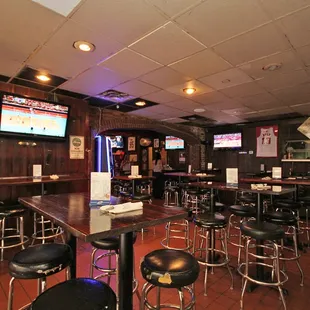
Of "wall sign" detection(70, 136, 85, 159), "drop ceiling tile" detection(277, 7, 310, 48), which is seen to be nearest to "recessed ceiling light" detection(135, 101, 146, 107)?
"wall sign" detection(70, 136, 85, 159)

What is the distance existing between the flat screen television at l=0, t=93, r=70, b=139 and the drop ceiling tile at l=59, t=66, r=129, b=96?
50 cm

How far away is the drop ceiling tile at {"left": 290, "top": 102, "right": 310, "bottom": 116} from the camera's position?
5.14 metres

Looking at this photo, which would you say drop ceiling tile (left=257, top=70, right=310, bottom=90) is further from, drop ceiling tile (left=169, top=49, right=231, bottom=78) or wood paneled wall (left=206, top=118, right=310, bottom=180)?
wood paneled wall (left=206, top=118, right=310, bottom=180)

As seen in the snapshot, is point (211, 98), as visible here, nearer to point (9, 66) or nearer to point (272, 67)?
point (272, 67)

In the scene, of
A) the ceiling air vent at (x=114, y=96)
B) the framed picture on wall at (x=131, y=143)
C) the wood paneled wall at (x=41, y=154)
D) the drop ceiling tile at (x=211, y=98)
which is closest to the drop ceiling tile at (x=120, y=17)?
the ceiling air vent at (x=114, y=96)

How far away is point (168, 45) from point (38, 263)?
8.02 feet

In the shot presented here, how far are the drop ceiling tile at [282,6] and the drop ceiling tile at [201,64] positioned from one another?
0.80 meters

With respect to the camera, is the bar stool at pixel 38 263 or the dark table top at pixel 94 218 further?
the bar stool at pixel 38 263

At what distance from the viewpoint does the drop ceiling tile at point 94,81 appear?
133 inches

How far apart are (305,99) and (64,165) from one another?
5196 millimetres

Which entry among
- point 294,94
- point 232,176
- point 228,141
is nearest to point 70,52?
point 232,176

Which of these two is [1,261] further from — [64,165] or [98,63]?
[98,63]

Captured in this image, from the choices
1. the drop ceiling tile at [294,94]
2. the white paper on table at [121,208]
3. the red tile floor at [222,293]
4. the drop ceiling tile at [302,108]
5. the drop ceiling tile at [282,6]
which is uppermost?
the drop ceiling tile at [282,6]

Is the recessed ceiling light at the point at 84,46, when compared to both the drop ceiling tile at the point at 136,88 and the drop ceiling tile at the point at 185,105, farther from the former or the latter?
the drop ceiling tile at the point at 185,105
